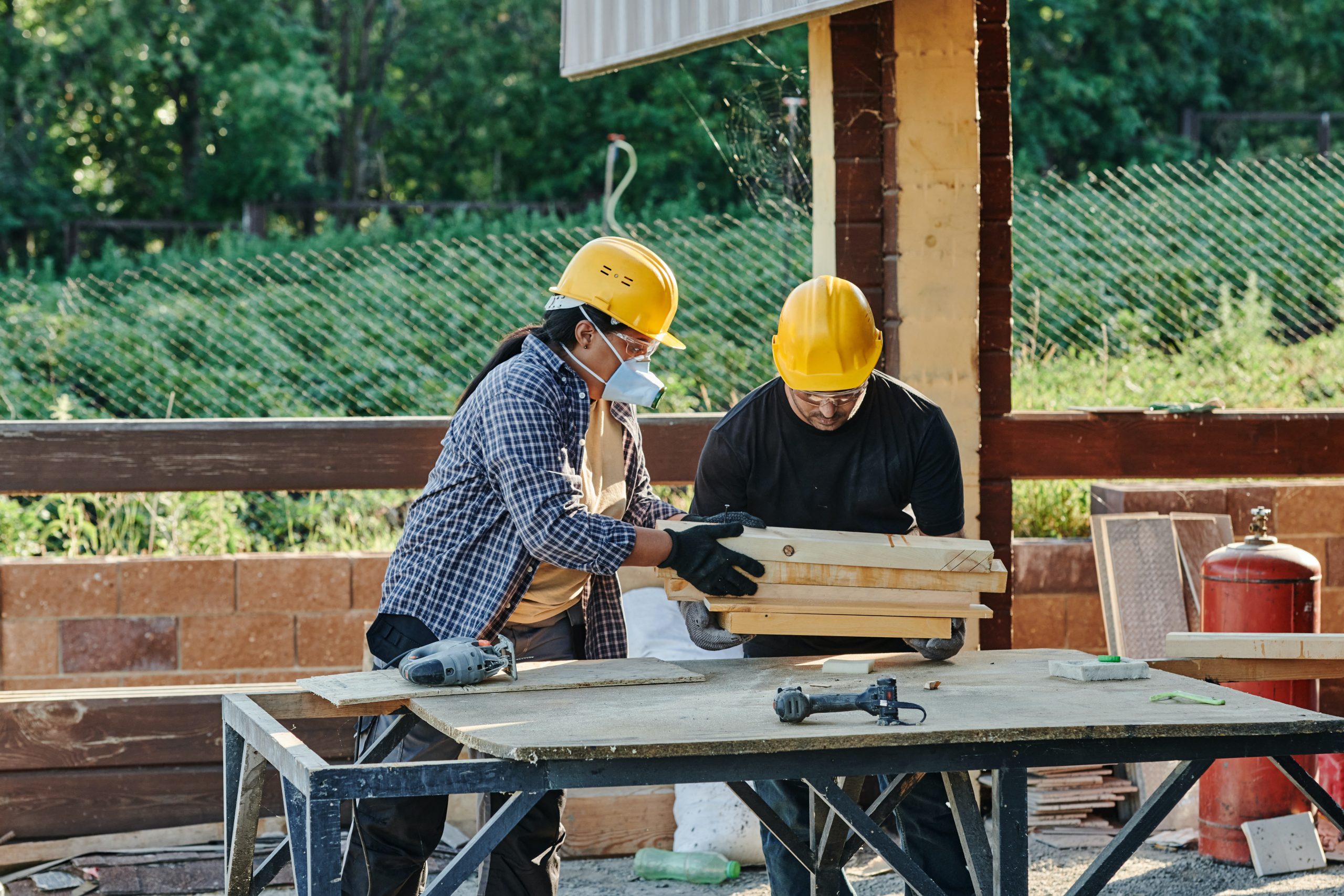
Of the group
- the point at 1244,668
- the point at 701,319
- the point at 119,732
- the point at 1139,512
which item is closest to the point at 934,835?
the point at 1244,668

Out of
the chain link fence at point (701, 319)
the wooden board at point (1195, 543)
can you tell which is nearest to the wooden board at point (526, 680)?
the wooden board at point (1195, 543)

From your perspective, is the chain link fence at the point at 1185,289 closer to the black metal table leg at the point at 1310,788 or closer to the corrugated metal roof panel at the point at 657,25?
the corrugated metal roof panel at the point at 657,25

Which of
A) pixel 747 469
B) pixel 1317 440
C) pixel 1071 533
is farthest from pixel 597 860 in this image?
pixel 1317 440

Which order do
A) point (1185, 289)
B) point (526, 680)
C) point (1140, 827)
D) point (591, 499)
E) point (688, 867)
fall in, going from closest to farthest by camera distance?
point (1140, 827), point (526, 680), point (591, 499), point (688, 867), point (1185, 289)

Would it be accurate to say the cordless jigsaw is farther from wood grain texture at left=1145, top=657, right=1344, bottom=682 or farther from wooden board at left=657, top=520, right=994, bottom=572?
wood grain texture at left=1145, top=657, right=1344, bottom=682

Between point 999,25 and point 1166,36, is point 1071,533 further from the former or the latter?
point 1166,36

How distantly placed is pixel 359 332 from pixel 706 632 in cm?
600

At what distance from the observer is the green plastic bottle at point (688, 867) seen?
193 inches

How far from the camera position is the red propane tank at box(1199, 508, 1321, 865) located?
4.80 metres

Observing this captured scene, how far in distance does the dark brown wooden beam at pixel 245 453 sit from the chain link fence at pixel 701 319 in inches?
58.1

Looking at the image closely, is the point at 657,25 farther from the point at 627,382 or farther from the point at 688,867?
the point at 688,867

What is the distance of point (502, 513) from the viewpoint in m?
3.53

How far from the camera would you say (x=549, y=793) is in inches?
139

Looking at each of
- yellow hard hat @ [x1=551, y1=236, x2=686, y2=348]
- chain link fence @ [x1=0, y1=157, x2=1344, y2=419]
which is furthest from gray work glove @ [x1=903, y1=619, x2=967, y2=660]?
chain link fence @ [x1=0, y1=157, x2=1344, y2=419]
